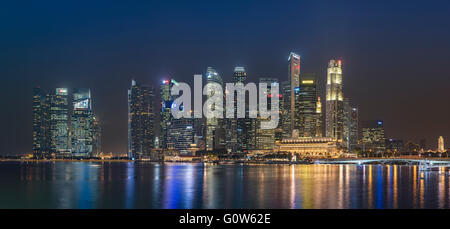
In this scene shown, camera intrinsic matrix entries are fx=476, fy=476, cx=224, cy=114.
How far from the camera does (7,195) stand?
57594 millimetres
